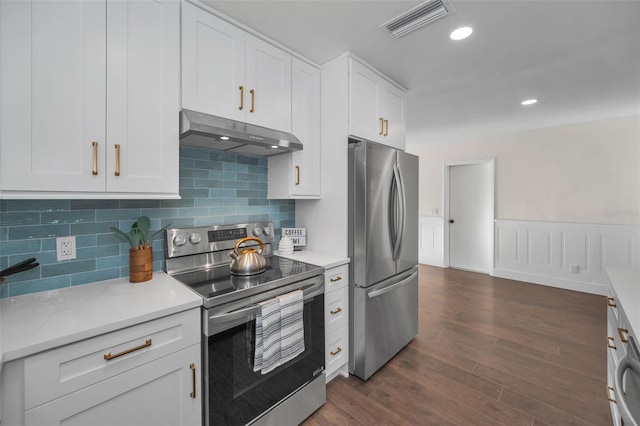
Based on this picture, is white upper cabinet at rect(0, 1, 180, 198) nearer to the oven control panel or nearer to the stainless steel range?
the oven control panel

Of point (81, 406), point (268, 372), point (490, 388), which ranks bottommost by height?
point (490, 388)

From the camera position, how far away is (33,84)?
3.67ft

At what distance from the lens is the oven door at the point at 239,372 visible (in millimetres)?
1290

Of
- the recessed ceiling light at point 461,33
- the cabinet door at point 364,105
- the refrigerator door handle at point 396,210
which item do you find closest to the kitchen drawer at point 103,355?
the refrigerator door handle at point 396,210

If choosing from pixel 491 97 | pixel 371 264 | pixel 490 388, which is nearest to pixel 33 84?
pixel 371 264

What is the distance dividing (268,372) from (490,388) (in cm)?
165

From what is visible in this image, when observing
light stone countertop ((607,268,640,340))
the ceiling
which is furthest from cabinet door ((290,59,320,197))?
light stone countertop ((607,268,640,340))

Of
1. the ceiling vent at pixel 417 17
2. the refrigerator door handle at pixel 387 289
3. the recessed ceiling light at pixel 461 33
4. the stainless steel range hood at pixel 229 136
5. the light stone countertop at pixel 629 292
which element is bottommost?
the refrigerator door handle at pixel 387 289

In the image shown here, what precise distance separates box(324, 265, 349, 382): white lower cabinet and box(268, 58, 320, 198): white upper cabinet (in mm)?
689

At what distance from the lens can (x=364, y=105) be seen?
2246 mm

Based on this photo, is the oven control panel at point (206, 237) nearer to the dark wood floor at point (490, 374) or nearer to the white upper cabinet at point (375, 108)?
the white upper cabinet at point (375, 108)

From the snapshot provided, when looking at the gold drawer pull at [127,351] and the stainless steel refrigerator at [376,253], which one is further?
the stainless steel refrigerator at [376,253]

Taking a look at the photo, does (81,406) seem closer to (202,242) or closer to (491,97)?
(202,242)

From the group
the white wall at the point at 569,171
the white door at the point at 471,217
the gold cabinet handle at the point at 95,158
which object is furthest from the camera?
the white door at the point at 471,217
